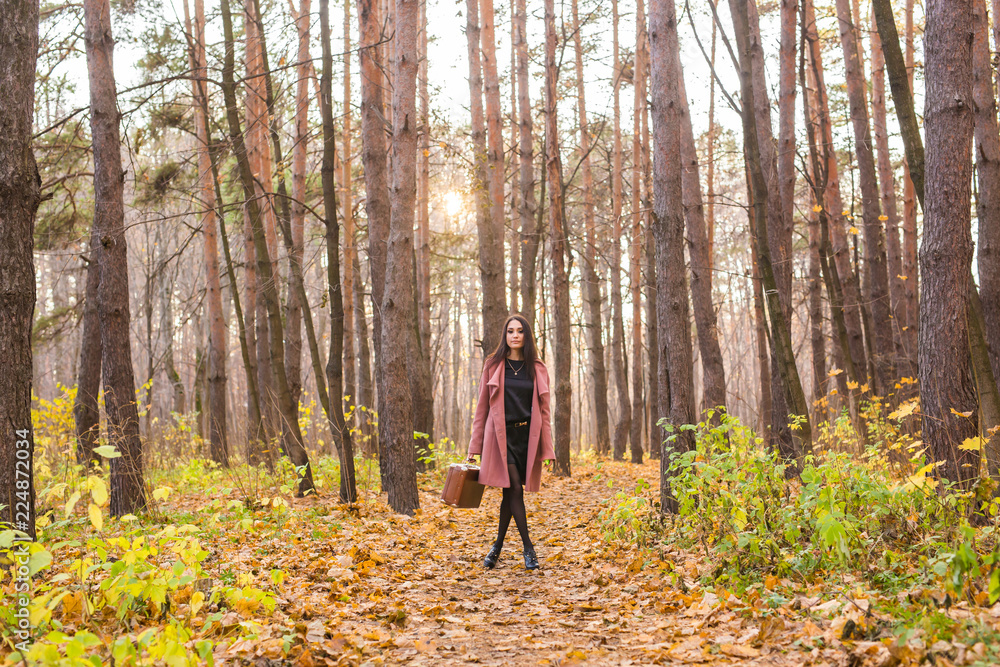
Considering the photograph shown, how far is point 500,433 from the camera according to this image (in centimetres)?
564

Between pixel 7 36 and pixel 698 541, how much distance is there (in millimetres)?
5765

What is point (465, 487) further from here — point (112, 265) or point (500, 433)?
point (112, 265)

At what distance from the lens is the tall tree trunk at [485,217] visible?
1022 centimetres

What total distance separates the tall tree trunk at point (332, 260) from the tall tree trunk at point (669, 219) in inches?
133

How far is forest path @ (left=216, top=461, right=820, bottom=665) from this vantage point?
3275 millimetres

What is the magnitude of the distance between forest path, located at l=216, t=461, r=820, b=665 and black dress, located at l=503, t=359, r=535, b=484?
0.86 metres

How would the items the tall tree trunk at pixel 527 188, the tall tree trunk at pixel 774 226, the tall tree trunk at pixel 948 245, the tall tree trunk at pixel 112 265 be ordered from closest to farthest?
the tall tree trunk at pixel 948 245, the tall tree trunk at pixel 112 265, the tall tree trunk at pixel 774 226, the tall tree trunk at pixel 527 188

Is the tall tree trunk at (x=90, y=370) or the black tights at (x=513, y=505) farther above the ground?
the tall tree trunk at (x=90, y=370)

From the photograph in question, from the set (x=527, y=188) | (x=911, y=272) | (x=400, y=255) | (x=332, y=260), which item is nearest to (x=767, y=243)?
(x=400, y=255)

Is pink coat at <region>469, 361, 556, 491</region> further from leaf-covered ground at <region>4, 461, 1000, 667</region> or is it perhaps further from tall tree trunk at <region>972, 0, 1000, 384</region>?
tall tree trunk at <region>972, 0, 1000, 384</region>

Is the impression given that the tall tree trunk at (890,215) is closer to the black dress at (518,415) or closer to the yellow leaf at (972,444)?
the yellow leaf at (972,444)

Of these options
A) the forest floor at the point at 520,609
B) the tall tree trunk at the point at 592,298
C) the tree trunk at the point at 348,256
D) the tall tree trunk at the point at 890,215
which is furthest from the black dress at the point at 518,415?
the tall tree trunk at the point at 890,215

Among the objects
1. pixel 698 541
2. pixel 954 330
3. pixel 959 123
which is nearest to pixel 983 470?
pixel 954 330

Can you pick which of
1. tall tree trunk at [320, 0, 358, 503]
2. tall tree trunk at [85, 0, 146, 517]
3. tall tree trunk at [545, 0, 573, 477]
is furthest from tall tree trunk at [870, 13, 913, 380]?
tall tree trunk at [85, 0, 146, 517]
